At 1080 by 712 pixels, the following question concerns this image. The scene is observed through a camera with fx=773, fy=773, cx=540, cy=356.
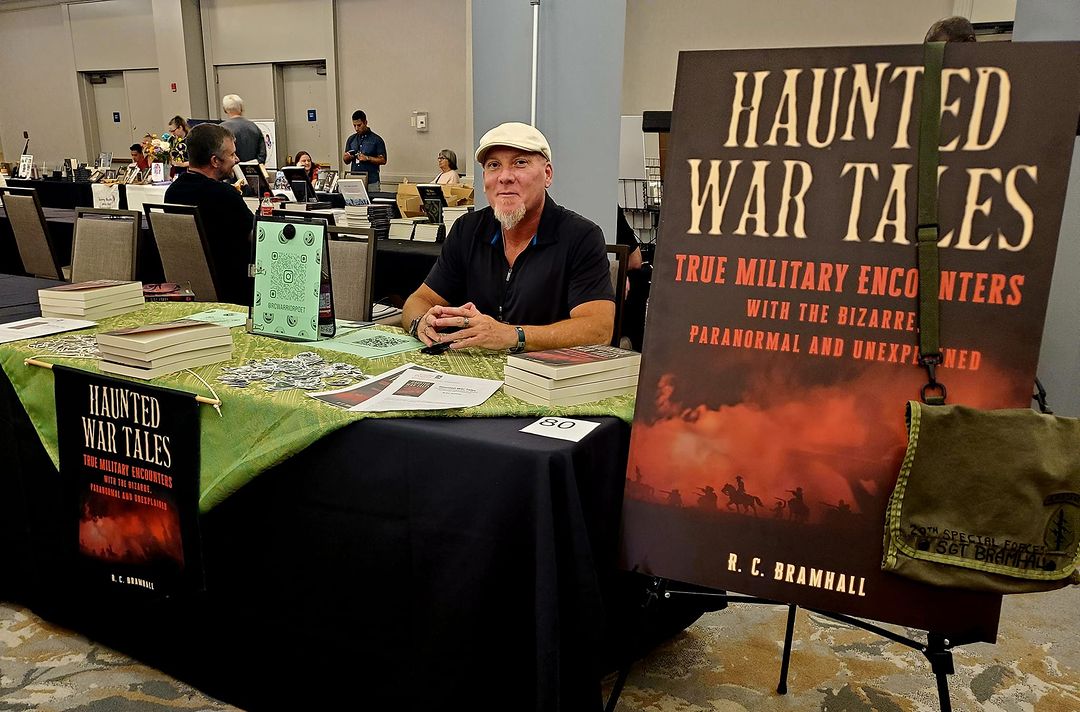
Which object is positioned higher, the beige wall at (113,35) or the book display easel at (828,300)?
the beige wall at (113,35)

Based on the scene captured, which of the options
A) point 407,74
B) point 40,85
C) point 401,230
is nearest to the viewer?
point 401,230

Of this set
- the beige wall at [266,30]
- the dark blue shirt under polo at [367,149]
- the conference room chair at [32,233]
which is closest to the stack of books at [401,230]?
the conference room chair at [32,233]

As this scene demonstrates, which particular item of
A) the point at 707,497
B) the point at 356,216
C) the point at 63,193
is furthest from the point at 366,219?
the point at 63,193

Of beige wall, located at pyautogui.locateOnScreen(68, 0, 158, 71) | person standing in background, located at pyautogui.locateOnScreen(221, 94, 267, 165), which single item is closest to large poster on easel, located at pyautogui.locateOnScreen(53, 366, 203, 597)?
person standing in background, located at pyautogui.locateOnScreen(221, 94, 267, 165)

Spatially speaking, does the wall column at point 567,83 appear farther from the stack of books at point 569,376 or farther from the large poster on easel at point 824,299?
the large poster on easel at point 824,299

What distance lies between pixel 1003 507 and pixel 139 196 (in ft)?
19.9

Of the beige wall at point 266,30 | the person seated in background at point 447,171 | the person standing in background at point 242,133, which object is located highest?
the beige wall at point 266,30

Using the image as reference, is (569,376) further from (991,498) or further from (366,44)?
(366,44)

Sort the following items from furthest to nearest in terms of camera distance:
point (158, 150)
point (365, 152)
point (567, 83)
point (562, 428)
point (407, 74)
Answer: point (407, 74), point (365, 152), point (158, 150), point (567, 83), point (562, 428)

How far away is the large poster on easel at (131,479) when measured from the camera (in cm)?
157

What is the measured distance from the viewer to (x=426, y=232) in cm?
455

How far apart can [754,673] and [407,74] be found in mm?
8924

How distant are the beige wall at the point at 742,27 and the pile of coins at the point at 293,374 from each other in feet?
19.1

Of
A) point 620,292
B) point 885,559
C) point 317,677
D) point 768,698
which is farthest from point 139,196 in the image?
point 885,559
